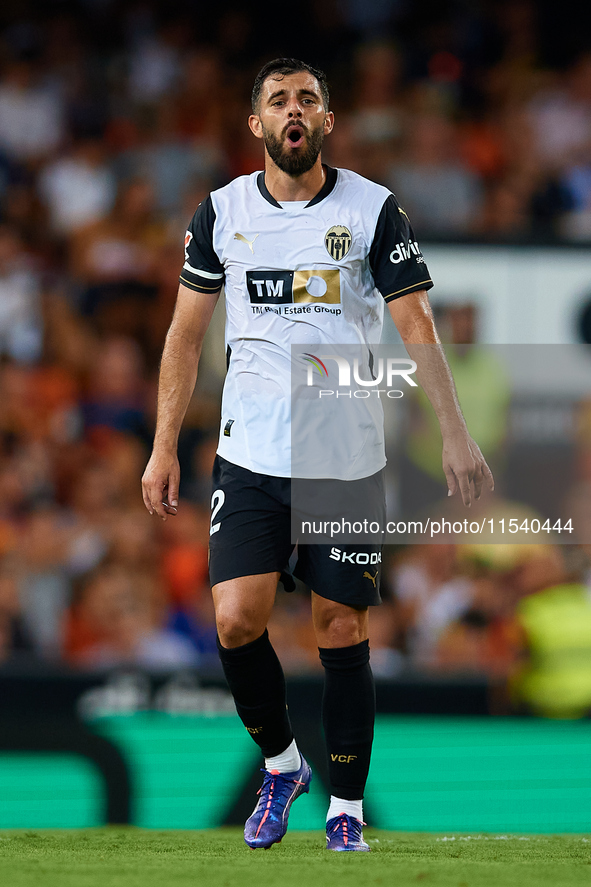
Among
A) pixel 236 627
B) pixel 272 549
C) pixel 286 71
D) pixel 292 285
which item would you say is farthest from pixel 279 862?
pixel 286 71

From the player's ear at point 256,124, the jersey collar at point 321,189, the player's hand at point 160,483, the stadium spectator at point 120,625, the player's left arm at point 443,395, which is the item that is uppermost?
the player's ear at point 256,124

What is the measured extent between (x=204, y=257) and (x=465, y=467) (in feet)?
3.94

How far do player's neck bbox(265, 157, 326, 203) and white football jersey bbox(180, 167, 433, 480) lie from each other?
0.10 ft

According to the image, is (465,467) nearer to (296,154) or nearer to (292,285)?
(292,285)

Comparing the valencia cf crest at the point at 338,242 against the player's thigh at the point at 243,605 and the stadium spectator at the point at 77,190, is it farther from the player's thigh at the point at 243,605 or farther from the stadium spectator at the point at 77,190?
the stadium spectator at the point at 77,190

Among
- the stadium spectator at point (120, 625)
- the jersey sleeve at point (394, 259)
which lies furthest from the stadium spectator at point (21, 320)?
the jersey sleeve at point (394, 259)

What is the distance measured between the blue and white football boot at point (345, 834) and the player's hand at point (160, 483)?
1227 millimetres

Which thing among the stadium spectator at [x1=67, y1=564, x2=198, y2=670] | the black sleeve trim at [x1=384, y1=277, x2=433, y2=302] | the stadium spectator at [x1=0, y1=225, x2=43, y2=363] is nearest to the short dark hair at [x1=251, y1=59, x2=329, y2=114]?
the black sleeve trim at [x1=384, y1=277, x2=433, y2=302]

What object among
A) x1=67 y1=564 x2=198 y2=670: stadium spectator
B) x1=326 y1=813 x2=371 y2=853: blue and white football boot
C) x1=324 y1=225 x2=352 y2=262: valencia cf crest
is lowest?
x1=326 y1=813 x2=371 y2=853: blue and white football boot

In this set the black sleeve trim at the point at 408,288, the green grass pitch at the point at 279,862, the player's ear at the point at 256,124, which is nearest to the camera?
the green grass pitch at the point at 279,862

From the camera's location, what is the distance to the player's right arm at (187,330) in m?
4.05

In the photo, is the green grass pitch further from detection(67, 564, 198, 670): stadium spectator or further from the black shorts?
detection(67, 564, 198, 670): stadium spectator

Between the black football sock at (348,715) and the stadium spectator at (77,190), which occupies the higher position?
the stadium spectator at (77,190)

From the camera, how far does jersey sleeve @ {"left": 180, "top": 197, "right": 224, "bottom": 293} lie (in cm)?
409
